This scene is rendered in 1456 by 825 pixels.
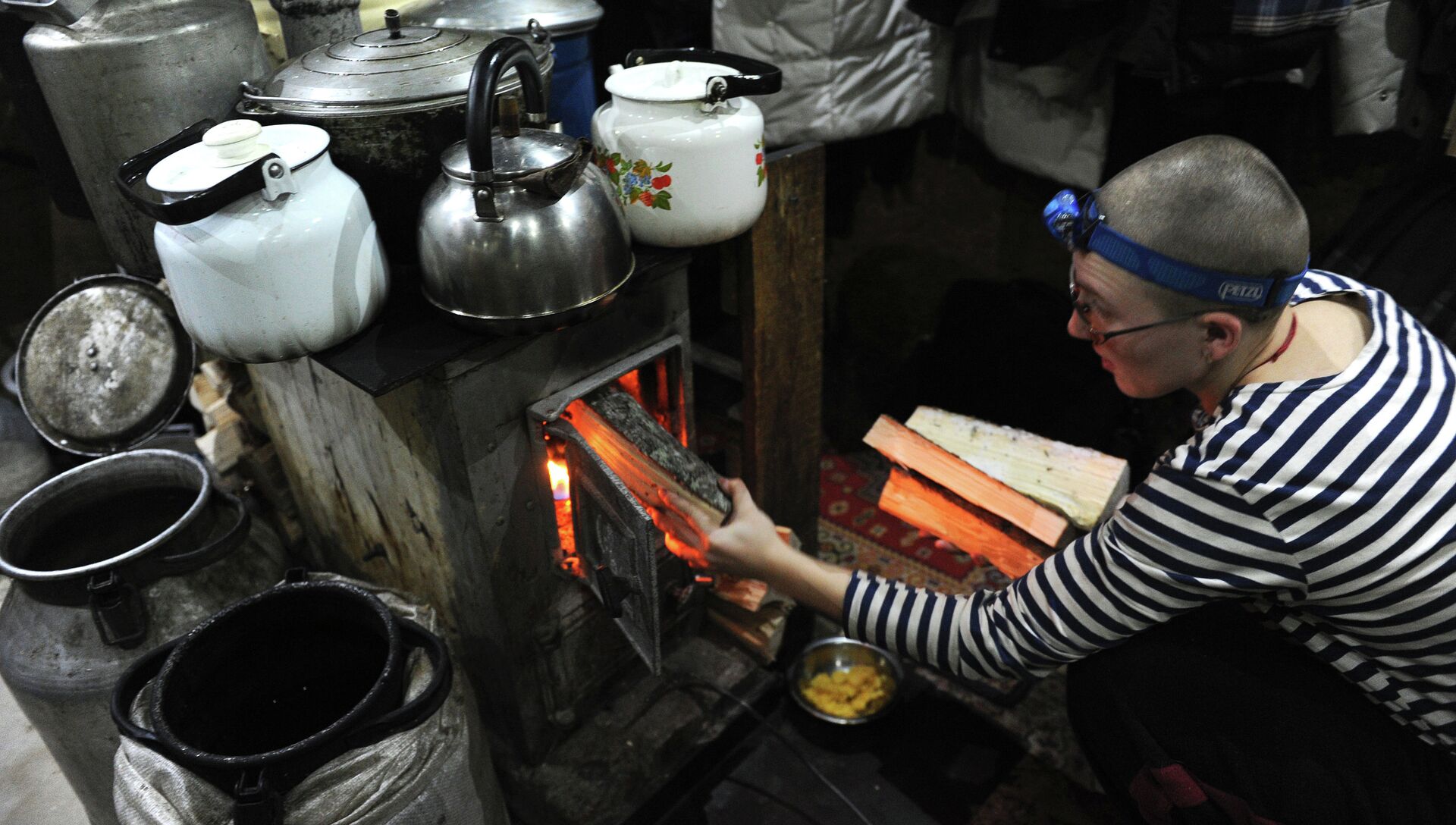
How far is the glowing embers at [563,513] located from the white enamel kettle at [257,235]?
2.18ft

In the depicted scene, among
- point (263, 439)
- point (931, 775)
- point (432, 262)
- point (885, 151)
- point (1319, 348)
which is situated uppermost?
point (432, 262)

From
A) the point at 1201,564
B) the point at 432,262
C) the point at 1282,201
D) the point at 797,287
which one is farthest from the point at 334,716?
the point at 1282,201

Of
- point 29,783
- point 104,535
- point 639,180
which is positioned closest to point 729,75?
point 639,180

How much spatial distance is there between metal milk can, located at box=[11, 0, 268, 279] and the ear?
2177mm

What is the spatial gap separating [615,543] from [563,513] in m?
0.35

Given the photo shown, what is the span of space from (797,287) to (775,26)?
111cm

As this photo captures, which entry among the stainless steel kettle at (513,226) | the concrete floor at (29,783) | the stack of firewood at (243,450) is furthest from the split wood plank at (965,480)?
the concrete floor at (29,783)

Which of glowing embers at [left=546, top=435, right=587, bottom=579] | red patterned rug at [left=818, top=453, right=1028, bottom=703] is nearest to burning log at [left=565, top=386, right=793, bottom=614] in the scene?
glowing embers at [left=546, top=435, right=587, bottom=579]

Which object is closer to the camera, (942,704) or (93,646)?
(93,646)

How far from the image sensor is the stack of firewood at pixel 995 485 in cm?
251

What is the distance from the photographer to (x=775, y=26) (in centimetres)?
334

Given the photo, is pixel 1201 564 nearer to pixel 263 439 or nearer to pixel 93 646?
pixel 93 646

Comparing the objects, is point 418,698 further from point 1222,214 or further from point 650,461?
point 1222,214

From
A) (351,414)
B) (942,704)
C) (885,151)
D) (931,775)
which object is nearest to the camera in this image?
(351,414)
